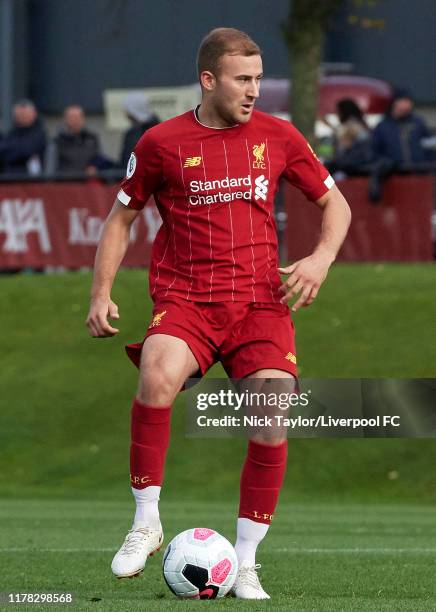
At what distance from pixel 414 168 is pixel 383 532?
8.18 m

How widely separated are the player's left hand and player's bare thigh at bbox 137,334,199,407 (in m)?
0.54

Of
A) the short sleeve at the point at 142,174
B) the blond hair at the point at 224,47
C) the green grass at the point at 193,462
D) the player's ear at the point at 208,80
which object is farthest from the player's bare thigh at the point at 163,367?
the blond hair at the point at 224,47

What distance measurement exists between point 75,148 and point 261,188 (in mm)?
15014

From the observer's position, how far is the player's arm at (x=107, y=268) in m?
8.12

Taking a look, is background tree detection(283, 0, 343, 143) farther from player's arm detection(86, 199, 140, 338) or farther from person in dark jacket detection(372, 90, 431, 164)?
player's arm detection(86, 199, 140, 338)

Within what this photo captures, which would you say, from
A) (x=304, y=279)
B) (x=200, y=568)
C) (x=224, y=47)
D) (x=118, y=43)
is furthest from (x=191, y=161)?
(x=118, y=43)

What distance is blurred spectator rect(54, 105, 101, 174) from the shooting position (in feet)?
74.6

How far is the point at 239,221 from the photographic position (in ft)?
26.6

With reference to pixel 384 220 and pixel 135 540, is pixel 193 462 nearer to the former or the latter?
pixel 384 220

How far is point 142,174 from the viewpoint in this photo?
821 cm

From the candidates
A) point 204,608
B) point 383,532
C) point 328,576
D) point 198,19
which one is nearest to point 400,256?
point 383,532

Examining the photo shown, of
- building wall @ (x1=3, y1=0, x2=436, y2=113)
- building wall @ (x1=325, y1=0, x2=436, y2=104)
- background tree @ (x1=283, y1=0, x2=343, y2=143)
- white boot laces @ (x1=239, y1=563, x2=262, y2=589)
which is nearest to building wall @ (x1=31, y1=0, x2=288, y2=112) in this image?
building wall @ (x1=3, y1=0, x2=436, y2=113)

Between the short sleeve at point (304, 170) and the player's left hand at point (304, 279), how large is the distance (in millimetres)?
440

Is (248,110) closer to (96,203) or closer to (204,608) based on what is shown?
(204,608)
